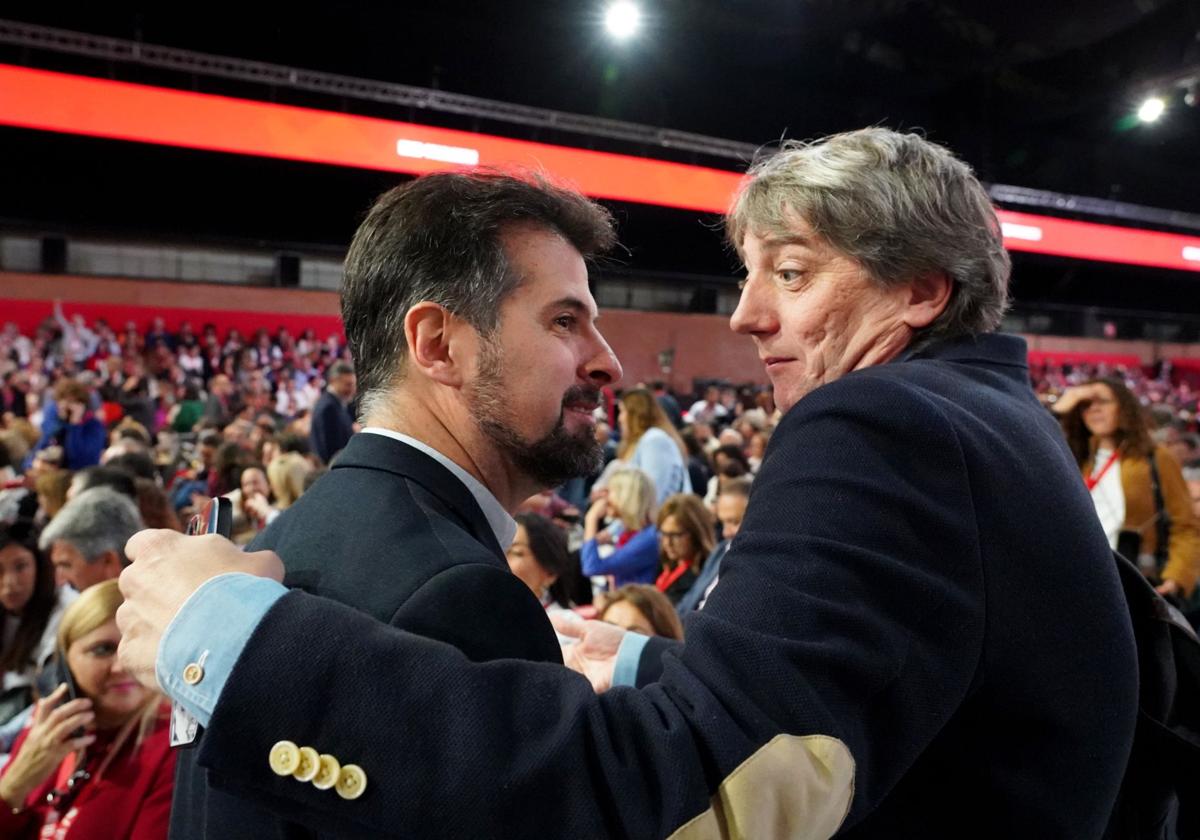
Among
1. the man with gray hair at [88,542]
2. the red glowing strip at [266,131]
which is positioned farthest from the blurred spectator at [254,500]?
the red glowing strip at [266,131]

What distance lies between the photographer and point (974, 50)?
11742mm

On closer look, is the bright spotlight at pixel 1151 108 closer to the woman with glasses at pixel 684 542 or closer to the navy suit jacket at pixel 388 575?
the woman with glasses at pixel 684 542

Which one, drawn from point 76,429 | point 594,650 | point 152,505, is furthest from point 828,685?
point 76,429

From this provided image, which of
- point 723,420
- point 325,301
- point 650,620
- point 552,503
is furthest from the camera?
point 325,301

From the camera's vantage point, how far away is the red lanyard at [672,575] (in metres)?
4.02

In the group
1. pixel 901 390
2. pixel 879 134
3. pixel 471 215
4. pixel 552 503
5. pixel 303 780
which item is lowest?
pixel 552 503

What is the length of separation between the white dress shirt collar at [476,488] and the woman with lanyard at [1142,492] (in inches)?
120

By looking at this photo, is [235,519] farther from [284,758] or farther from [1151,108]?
[1151,108]

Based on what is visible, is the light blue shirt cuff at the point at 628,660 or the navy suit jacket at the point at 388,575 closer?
the navy suit jacket at the point at 388,575

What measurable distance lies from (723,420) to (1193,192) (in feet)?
35.0

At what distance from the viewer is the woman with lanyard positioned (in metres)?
3.48

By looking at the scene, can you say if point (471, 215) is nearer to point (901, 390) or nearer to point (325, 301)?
Answer: point (901, 390)

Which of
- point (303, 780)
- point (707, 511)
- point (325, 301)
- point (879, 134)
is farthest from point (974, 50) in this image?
point (303, 780)

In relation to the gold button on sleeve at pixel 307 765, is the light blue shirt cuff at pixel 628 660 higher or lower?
lower
